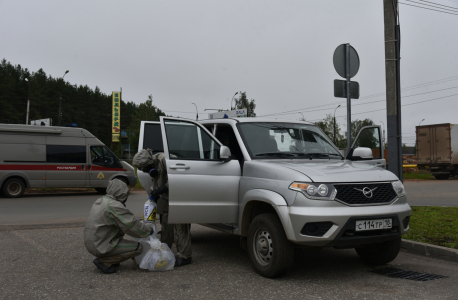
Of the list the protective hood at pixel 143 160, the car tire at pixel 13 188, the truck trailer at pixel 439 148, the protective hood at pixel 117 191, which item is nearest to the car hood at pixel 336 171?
the protective hood at pixel 143 160

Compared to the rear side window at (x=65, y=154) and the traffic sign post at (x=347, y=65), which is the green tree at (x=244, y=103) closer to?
the rear side window at (x=65, y=154)

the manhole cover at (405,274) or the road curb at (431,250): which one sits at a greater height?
the road curb at (431,250)

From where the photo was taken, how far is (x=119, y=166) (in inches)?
701

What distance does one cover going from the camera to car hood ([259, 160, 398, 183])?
471 cm

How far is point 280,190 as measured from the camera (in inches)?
190

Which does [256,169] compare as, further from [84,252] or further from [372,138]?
[84,252]

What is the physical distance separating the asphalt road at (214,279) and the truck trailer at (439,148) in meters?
25.3

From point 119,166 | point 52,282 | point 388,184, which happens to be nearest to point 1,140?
point 119,166

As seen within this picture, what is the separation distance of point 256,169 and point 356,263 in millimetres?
1947

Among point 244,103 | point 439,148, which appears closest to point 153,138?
point 439,148

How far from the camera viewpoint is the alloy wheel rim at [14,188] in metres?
15.7

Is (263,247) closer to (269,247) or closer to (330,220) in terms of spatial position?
(269,247)

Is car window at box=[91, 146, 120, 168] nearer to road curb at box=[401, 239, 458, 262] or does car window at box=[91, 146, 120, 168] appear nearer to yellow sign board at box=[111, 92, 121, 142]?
road curb at box=[401, 239, 458, 262]

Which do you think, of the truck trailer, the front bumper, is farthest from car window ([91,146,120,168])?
the truck trailer
